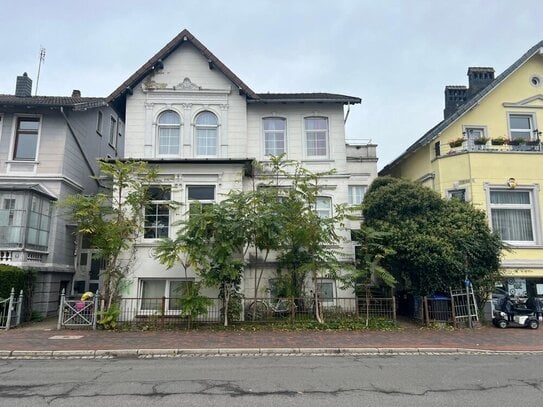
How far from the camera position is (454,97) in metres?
24.0

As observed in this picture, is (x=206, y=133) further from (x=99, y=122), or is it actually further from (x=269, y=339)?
(x=269, y=339)

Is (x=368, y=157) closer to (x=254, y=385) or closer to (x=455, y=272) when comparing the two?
(x=455, y=272)

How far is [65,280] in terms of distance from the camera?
18.2 m

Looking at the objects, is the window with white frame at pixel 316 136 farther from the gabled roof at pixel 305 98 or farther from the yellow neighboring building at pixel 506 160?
the yellow neighboring building at pixel 506 160

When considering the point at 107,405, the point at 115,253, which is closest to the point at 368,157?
the point at 115,253

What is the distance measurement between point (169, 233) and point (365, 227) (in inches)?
308

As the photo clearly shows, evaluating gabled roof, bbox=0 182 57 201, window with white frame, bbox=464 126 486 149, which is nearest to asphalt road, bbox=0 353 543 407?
gabled roof, bbox=0 182 57 201

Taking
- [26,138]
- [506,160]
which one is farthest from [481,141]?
[26,138]

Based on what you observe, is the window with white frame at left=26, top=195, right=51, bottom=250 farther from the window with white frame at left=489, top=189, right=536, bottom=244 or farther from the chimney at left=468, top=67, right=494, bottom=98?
the chimney at left=468, top=67, right=494, bottom=98

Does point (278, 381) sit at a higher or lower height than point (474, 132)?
lower

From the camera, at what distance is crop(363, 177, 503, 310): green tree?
14.2m

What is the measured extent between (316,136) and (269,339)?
10.1 meters

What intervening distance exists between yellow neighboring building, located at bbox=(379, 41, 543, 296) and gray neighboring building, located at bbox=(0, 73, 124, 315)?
54.8 ft

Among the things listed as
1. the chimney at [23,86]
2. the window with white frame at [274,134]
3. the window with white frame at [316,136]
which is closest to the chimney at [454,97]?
the window with white frame at [316,136]
